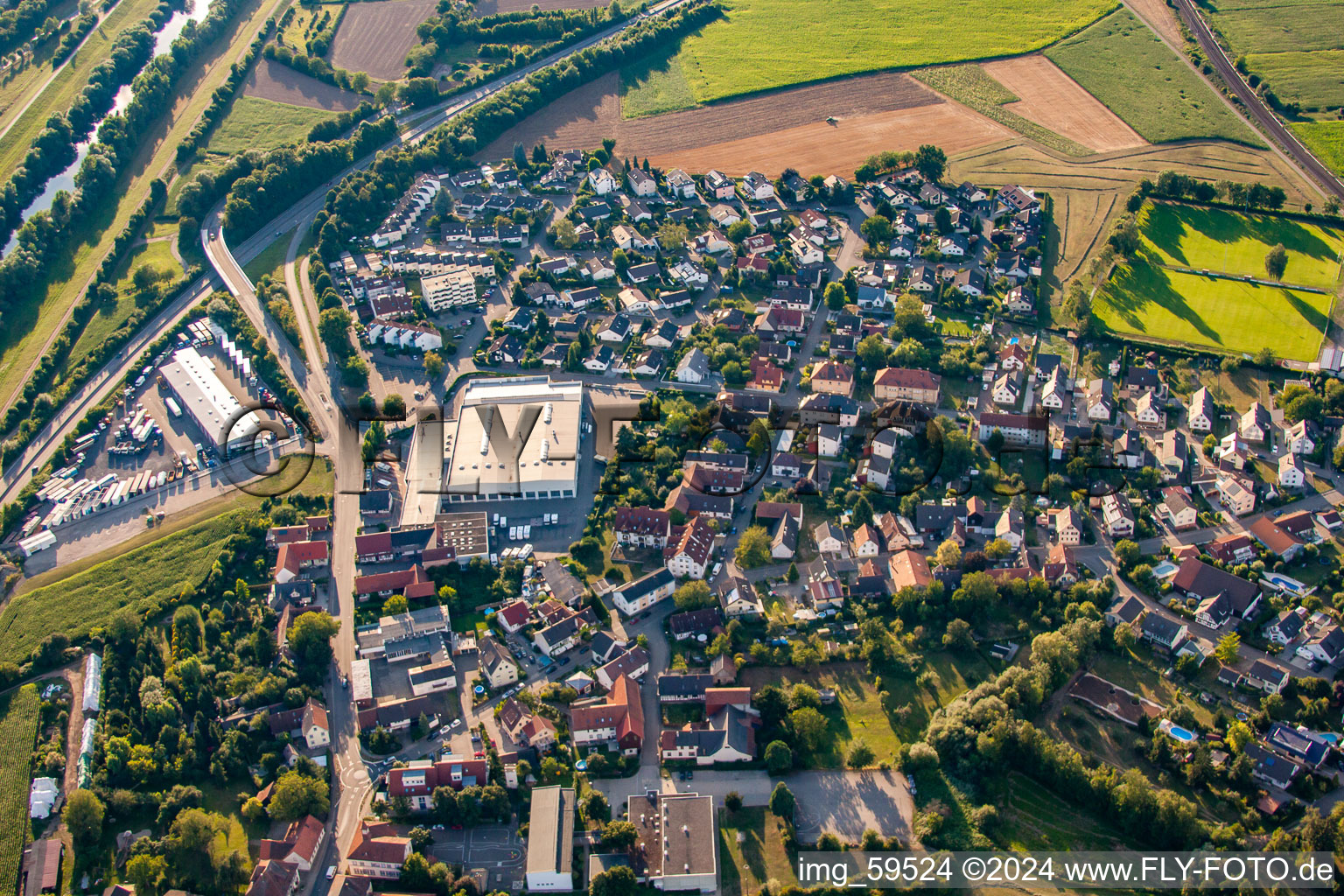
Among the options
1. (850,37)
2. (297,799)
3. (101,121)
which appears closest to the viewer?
(297,799)

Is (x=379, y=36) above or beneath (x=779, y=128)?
above

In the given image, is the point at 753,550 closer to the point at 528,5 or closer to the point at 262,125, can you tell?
the point at 262,125

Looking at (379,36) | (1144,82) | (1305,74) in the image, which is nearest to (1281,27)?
(1305,74)

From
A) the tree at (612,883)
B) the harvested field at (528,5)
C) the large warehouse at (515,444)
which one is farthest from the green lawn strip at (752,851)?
the harvested field at (528,5)

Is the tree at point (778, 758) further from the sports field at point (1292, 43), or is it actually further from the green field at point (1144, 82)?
the sports field at point (1292, 43)

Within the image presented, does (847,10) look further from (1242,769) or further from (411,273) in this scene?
(1242,769)

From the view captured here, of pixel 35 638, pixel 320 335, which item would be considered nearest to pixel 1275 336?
pixel 320 335

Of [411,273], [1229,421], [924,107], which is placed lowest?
[1229,421]
